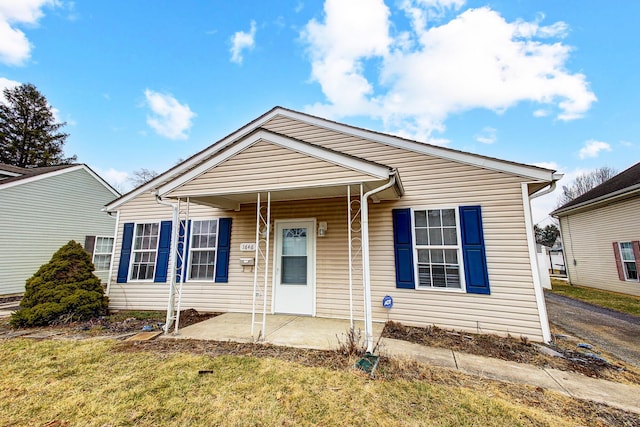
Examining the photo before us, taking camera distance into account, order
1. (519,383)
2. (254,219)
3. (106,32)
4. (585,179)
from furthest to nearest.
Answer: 1. (585,179)
2. (106,32)
3. (254,219)
4. (519,383)

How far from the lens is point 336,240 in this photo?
226 inches

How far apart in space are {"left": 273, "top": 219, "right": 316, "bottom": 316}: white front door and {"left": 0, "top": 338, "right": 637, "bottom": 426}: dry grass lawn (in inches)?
89.3

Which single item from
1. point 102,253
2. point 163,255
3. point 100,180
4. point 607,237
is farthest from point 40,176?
point 607,237

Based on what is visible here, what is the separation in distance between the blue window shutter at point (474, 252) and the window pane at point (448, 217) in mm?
145

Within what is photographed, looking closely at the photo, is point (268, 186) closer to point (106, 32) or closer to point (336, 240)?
point (336, 240)

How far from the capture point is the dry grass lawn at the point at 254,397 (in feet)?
7.54

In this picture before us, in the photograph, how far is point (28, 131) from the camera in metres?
18.2

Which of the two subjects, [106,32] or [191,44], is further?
[191,44]

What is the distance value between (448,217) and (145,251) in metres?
7.79

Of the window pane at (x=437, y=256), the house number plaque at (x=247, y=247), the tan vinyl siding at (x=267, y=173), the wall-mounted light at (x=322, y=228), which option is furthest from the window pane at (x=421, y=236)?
the house number plaque at (x=247, y=247)

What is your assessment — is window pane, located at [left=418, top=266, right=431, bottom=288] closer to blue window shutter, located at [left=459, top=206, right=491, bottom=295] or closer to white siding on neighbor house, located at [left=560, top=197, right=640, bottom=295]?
blue window shutter, located at [left=459, top=206, right=491, bottom=295]

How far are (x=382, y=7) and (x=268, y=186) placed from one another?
7105 millimetres

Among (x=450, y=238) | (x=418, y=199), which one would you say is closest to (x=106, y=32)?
(x=418, y=199)

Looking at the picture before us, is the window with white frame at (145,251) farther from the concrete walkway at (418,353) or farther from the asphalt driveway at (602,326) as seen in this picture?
the asphalt driveway at (602,326)
